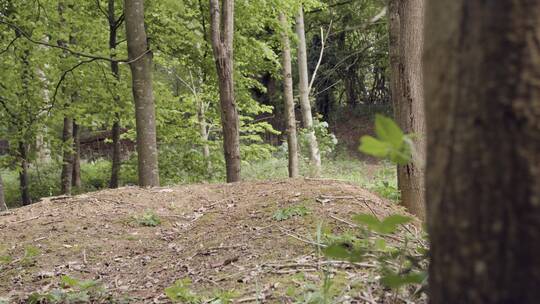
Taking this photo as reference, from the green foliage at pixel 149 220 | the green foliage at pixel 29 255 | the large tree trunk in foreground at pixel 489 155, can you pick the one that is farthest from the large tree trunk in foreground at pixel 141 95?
the large tree trunk in foreground at pixel 489 155

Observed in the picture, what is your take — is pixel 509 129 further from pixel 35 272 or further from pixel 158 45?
pixel 158 45

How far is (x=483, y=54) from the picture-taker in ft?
2.63

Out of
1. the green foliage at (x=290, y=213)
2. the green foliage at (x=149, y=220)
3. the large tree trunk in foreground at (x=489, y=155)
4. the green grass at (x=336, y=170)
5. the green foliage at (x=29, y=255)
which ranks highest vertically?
the large tree trunk in foreground at (x=489, y=155)

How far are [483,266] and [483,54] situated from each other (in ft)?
1.14

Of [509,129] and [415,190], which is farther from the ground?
[509,129]

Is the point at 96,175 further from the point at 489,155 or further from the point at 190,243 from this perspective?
the point at 489,155

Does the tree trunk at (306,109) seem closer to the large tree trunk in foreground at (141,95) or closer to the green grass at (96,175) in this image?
the green grass at (96,175)

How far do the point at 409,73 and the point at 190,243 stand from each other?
246 centimetres

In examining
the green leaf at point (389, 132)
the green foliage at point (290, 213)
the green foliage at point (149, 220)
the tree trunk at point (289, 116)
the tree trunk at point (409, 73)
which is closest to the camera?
the green leaf at point (389, 132)

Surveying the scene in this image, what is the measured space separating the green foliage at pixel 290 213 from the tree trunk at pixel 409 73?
1297 mm

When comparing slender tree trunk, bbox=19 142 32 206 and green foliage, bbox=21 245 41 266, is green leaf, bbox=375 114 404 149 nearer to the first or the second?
green foliage, bbox=21 245 41 266

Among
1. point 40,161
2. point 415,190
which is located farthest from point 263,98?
point 415,190

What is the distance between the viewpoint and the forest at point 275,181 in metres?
0.78

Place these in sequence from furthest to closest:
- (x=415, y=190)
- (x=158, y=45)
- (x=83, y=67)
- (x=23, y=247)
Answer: (x=83, y=67)
(x=158, y=45)
(x=415, y=190)
(x=23, y=247)
